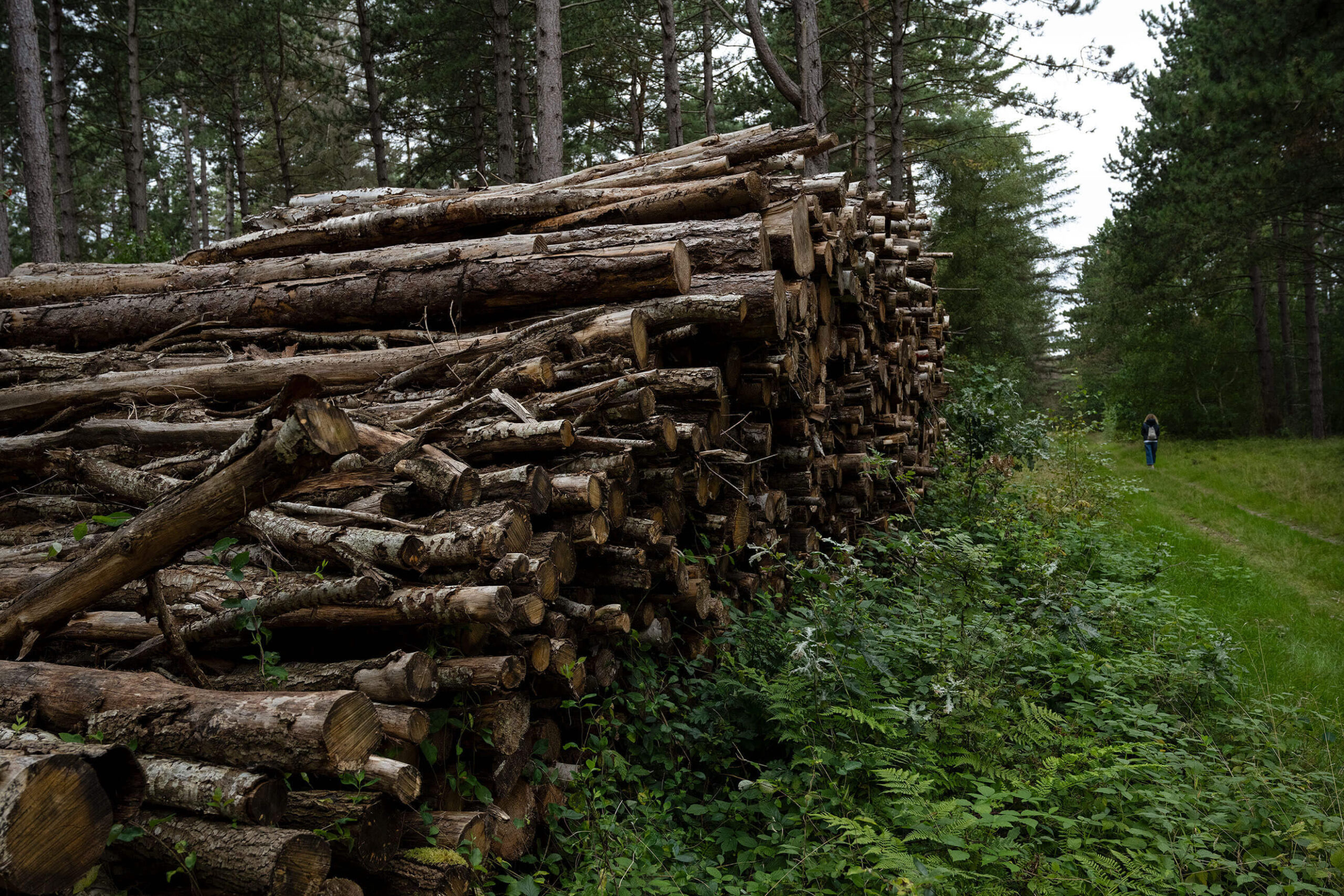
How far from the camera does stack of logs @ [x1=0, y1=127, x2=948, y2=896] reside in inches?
86.3

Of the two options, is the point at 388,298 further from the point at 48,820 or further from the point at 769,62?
the point at 769,62

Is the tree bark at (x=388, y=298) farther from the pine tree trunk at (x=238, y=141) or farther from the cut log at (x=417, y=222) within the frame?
the pine tree trunk at (x=238, y=141)

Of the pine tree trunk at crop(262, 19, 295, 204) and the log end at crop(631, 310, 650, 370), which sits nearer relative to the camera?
the log end at crop(631, 310, 650, 370)

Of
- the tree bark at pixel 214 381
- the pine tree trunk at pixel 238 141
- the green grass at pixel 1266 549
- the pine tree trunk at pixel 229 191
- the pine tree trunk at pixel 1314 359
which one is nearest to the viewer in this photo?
the tree bark at pixel 214 381

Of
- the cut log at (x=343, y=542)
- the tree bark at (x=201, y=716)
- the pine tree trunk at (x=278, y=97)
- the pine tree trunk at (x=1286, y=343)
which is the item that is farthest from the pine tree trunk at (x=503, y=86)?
the pine tree trunk at (x=1286, y=343)

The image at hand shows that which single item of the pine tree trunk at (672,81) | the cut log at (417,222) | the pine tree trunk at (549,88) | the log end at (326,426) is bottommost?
the log end at (326,426)

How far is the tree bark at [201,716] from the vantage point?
214 centimetres

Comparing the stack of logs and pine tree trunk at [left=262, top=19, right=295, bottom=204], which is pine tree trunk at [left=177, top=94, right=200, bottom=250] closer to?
pine tree trunk at [left=262, top=19, right=295, bottom=204]

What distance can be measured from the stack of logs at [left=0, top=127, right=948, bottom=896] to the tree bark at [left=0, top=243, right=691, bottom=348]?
22mm

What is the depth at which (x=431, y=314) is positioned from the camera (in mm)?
4984

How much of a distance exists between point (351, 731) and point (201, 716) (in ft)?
1.46

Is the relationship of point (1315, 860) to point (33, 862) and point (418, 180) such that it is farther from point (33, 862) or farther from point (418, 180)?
point (418, 180)

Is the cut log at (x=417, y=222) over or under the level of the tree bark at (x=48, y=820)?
over

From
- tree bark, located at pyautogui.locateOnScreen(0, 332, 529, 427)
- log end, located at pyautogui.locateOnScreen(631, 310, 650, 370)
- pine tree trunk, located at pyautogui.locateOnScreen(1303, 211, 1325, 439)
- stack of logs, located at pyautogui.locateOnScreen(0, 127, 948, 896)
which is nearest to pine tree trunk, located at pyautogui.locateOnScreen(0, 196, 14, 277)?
stack of logs, located at pyautogui.locateOnScreen(0, 127, 948, 896)
